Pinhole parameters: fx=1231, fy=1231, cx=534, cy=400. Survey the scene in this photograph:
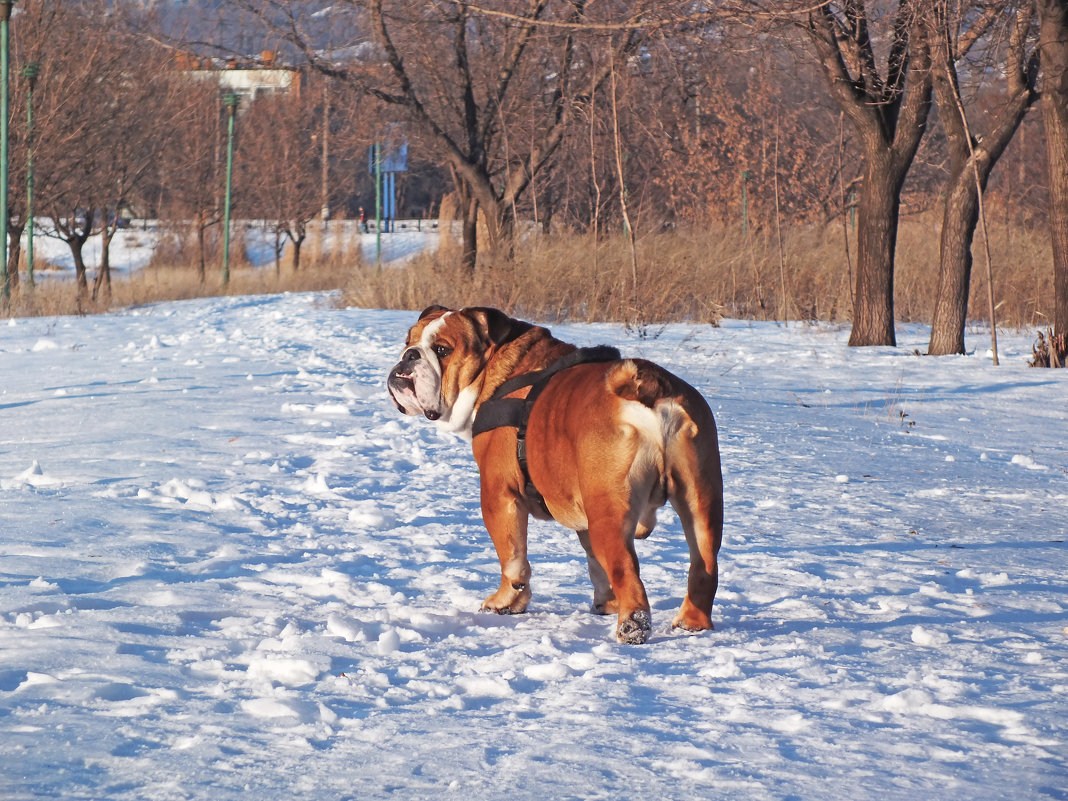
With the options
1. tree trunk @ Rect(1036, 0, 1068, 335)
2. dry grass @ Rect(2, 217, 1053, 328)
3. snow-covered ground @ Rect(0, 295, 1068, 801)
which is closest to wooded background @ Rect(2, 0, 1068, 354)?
tree trunk @ Rect(1036, 0, 1068, 335)

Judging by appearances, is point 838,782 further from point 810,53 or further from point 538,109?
point 538,109

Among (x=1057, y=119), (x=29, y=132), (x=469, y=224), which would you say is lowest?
(x=469, y=224)

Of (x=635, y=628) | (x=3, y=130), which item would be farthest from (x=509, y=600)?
(x=3, y=130)

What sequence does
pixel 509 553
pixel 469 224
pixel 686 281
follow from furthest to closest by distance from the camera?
pixel 469 224
pixel 686 281
pixel 509 553

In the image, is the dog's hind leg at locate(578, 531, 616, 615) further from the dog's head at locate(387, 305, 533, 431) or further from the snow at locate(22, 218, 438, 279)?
the snow at locate(22, 218, 438, 279)

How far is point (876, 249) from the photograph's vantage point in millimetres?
14844

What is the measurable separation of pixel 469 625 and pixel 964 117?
10.5 meters

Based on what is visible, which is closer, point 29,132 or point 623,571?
point 623,571

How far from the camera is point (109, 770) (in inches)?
108

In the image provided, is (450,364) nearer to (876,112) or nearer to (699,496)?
(699,496)

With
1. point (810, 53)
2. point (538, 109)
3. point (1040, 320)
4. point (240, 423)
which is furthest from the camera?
point (538, 109)

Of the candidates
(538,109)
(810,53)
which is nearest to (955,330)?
(810,53)

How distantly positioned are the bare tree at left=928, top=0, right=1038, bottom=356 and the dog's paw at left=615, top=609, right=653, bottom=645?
9.76 meters

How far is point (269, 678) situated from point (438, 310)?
1953mm
